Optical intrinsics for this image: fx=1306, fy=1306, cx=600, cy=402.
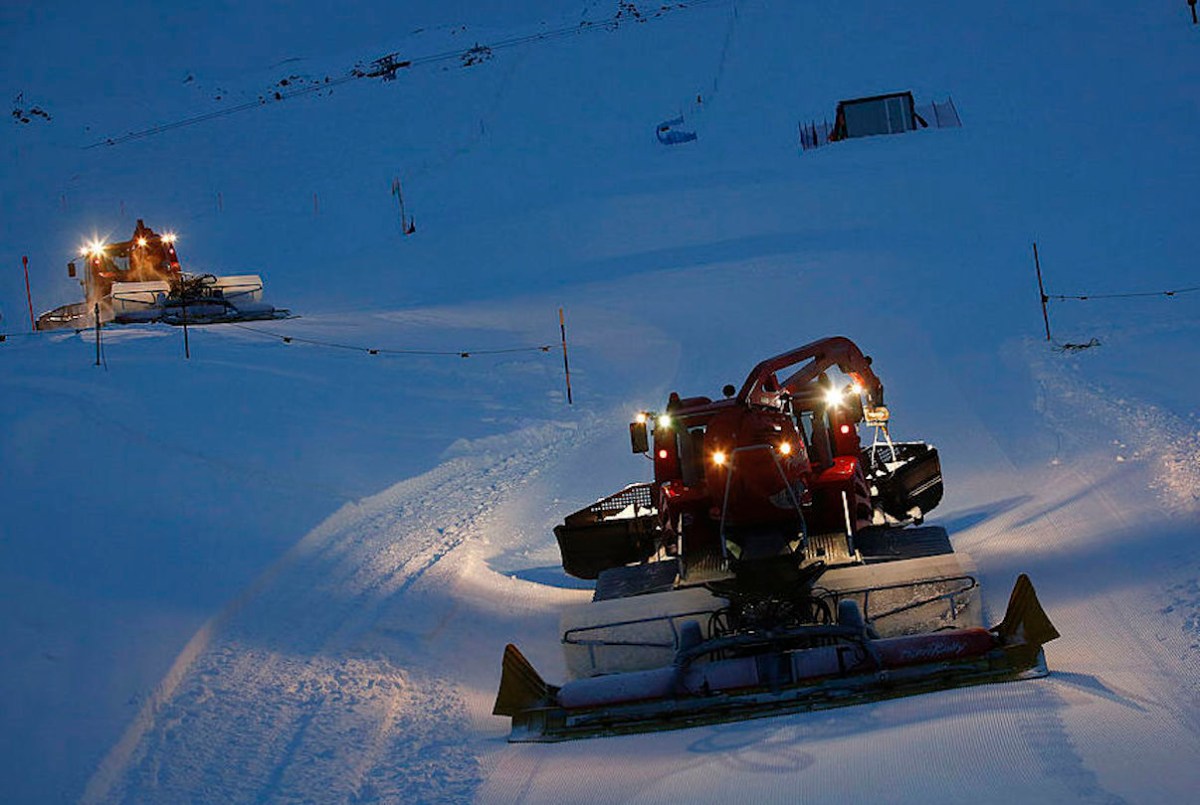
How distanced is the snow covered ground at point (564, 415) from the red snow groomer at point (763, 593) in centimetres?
43

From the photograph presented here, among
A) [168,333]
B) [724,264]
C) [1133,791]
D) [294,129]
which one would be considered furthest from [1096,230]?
[294,129]

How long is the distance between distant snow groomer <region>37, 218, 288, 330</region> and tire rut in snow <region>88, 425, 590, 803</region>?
15870 millimetres

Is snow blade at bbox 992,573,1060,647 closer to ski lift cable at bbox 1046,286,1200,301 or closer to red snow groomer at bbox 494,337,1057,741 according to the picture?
red snow groomer at bbox 494,337,1057,741

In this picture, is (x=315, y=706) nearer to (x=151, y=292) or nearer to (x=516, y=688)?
(x=516, y=688)

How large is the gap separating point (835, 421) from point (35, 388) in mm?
11246

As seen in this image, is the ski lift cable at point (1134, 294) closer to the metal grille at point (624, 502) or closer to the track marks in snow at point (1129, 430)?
the track marks in snow at point (1129, 430)

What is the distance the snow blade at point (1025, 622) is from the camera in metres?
8.45

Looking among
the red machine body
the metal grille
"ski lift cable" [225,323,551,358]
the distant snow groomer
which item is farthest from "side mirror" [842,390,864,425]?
the distant snow groomer

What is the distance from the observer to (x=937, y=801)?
19.5 feet

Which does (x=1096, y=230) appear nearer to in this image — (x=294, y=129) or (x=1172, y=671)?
(x=1172, y=671)

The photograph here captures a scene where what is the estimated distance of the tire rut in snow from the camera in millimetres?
7816

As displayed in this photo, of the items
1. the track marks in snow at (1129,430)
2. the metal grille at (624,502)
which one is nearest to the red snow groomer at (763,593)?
the metal grille at (624,502)

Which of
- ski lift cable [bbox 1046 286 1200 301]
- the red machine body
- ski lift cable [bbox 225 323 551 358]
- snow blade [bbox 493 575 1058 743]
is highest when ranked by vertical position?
ski lift cable [bbox 225 323 551 358]

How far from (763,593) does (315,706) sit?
10.8 ft
